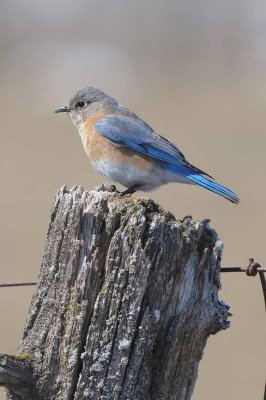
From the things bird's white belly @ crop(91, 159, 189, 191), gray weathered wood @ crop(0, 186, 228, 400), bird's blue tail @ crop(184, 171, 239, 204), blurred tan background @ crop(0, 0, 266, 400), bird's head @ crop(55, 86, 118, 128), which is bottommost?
gray weathered wood @ crop(0, 186, 228, 400)

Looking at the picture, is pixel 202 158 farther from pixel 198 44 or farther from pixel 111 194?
pixel 111 194

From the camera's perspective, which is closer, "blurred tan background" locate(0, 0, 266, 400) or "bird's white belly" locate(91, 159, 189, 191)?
"bird's white belly" locate(91, 159, 189, 191)

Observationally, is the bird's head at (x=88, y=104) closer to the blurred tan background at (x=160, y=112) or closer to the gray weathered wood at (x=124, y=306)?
the blurred tan background at (x=160, y=112)

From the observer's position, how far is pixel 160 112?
811 inches

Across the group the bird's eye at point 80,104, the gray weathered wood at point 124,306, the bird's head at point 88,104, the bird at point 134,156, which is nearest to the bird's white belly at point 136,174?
→ the bird at point 134,156

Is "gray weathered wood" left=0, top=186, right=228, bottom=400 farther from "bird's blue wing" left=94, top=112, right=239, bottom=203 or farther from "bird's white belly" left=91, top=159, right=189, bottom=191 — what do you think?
"bird's white belly" left=91, top=159, right=189, bottom=191

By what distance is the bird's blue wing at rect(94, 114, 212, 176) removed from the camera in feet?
25.2

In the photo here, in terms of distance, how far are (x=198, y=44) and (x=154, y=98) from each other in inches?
186

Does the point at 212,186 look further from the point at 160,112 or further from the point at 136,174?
the point at 160,112

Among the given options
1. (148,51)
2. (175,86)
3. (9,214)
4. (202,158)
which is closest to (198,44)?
(148,51)

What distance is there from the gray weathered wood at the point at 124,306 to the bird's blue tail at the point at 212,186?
2467mm

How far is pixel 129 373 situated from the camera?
A: 14.5 ft

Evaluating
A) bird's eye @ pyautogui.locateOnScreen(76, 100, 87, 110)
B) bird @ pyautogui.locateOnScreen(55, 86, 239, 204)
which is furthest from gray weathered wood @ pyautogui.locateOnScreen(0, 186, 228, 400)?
bird's eye @ pyautogui.locateOnScreen(76, 100, 87, 110)

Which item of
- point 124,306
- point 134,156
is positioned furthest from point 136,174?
point 124,306
